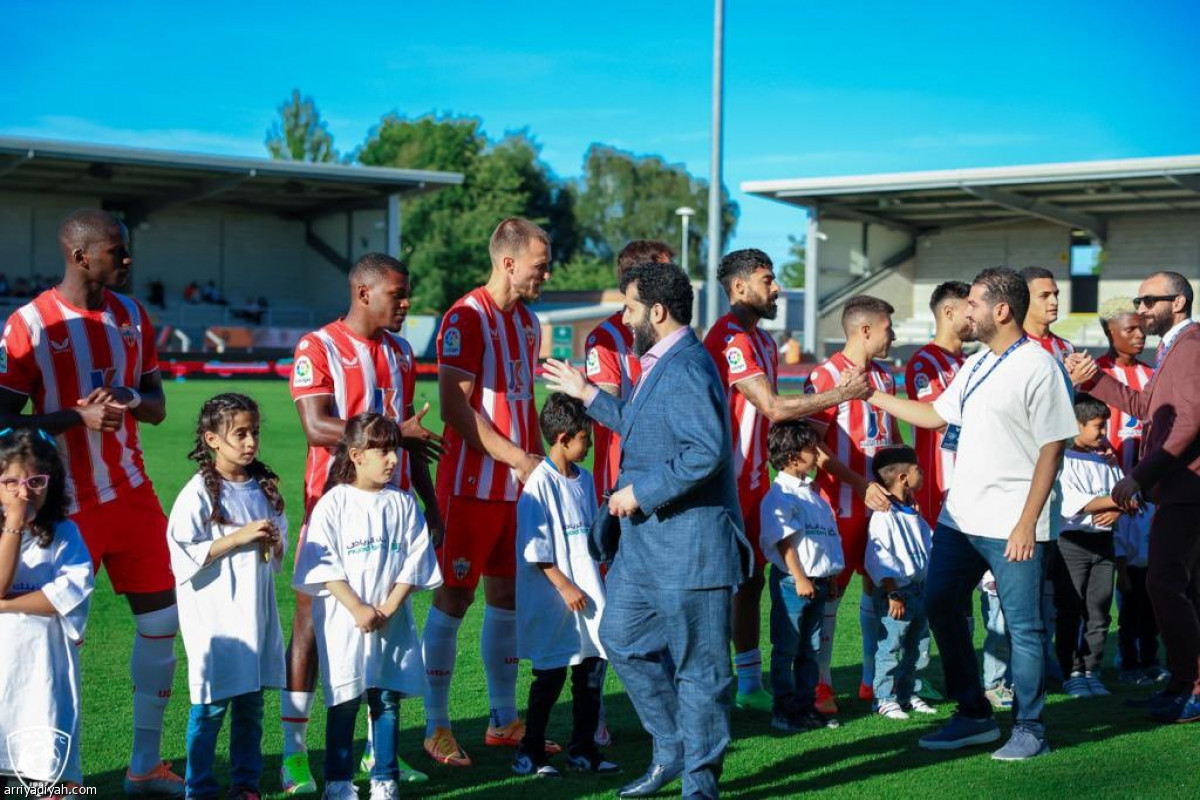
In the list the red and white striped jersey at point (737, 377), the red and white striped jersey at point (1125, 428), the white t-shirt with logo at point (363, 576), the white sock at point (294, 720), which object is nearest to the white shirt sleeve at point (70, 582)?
the white t-shirt with logo at point (363, 576)

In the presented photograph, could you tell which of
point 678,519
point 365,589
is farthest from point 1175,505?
point 365,589

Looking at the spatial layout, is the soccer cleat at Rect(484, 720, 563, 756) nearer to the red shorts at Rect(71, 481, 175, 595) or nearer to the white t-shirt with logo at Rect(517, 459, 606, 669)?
the white t-shirt with logo at Rect(517, 459, 606, 669)

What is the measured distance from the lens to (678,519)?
15.2 feet

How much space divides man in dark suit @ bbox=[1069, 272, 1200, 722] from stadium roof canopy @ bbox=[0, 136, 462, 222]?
3702 centimetres

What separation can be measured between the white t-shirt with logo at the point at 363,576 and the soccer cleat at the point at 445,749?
0.68m

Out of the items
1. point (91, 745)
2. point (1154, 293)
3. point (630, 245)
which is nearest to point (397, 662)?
point (91, 745)

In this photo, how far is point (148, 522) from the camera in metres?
5.11

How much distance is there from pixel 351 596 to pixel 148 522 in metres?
1.04

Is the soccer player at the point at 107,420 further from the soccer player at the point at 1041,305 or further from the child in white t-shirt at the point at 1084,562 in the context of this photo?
the child in white t-shirt at the point at 1084,562

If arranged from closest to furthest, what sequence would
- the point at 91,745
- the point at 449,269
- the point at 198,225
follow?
the point at 91,745, the point at 198,225, the point at 449,269

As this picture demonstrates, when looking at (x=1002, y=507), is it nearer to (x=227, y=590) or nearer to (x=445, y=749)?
(x=445, y=749)

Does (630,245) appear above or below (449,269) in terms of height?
below

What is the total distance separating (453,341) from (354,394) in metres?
0.56

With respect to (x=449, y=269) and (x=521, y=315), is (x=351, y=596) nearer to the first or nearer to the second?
(x=521, y=315)
